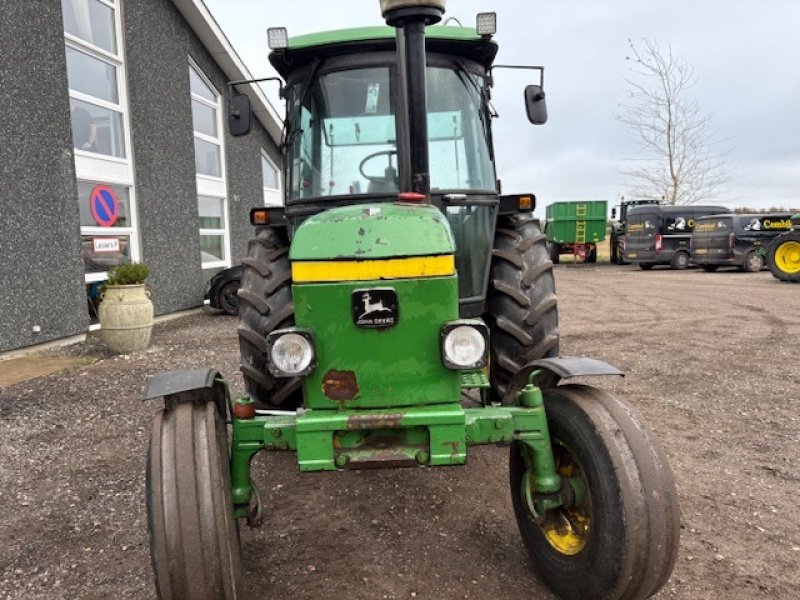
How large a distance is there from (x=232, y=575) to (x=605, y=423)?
1.42 meters

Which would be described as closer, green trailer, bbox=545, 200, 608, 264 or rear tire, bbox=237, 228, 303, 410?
rear tire, bbox=237, 228, 303, 410

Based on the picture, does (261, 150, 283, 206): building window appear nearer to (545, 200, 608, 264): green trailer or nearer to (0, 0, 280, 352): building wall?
(0, 0, 280, 352): building wall

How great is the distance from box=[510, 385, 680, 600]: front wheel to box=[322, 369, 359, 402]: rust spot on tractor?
2.65 ft

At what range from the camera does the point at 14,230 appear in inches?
277

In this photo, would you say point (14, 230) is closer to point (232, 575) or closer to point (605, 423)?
point (232, 575)

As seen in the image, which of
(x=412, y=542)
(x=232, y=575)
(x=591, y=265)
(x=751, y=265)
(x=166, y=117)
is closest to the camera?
(x=232, y=575)

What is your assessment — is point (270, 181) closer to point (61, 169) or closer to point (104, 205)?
point (104, 205)

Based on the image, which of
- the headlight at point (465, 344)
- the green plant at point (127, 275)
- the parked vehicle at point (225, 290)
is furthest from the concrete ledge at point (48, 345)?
the headlight at point (465, 344)

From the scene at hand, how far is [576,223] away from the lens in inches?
974

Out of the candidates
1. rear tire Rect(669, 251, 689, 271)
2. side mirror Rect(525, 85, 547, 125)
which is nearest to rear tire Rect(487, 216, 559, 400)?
side mirror Rect(525, 85, 547, 125)

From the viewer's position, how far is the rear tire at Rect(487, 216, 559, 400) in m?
3.79

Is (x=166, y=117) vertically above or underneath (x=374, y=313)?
above

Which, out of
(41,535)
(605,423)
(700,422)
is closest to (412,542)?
(605,423)

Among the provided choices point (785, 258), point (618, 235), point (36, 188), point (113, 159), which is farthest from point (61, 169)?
point (618, 235)
